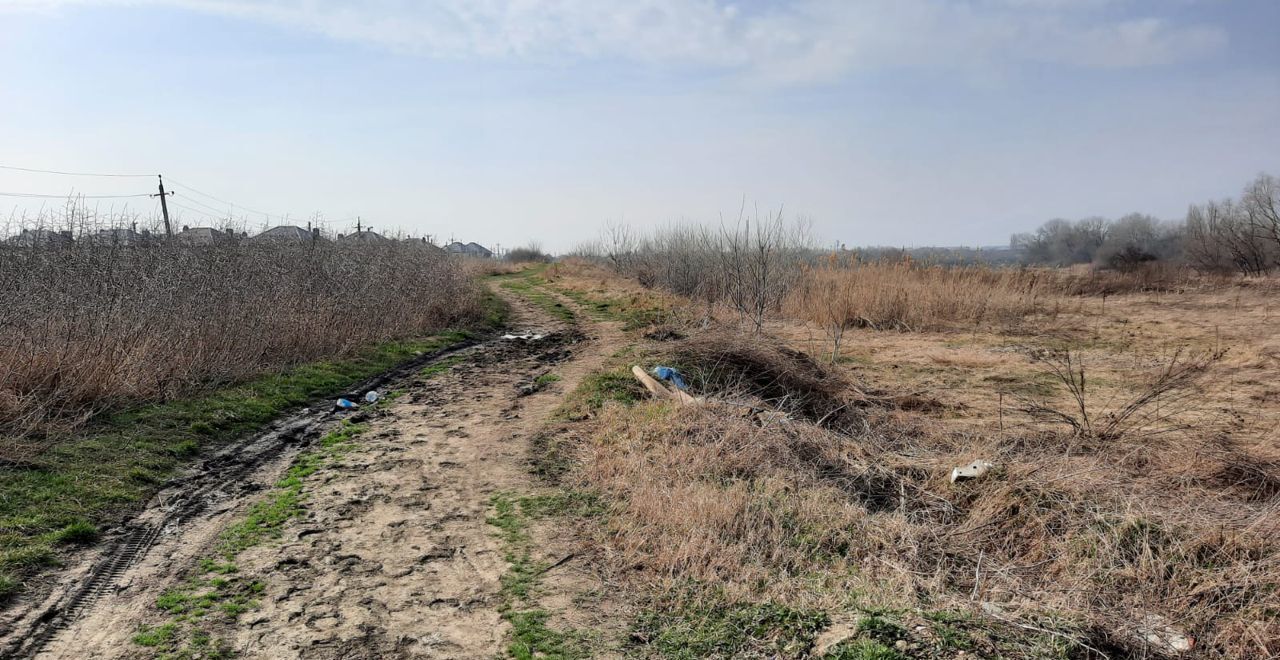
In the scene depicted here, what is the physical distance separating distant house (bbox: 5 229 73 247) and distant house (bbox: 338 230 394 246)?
6621mm

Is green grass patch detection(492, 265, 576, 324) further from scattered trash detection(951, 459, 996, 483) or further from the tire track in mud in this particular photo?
scattered trash detection(951, 459, 996, 483)

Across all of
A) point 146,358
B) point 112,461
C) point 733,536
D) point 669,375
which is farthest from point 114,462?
point 669,375

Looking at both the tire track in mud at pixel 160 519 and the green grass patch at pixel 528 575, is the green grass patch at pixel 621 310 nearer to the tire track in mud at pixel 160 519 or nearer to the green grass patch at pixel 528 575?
the tire track in mud at pixel 160 519

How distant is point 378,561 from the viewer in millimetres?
4355

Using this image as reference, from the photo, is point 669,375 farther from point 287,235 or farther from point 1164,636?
point 287,235

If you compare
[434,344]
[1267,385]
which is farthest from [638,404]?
[1267,385]

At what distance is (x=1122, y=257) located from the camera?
104 feet

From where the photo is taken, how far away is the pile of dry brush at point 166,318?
6.77 m

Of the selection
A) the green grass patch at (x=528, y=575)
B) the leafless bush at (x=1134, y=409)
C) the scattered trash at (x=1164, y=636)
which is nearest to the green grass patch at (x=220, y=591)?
the green grass patch at (x=528, y=575)

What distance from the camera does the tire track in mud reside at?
347 centimetres

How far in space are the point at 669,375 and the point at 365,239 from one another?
13.3 m

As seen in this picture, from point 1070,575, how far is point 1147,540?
45 centimetres

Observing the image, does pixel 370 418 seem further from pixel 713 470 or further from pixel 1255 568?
pixel 1255 568

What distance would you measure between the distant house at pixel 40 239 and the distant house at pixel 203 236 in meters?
1.70
